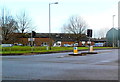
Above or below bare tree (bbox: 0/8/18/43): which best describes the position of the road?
below

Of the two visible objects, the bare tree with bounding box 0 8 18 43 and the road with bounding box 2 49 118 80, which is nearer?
the road with bounding box 2 49 118 80

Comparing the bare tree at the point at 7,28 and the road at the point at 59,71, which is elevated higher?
the bare tree at the point at 7,28

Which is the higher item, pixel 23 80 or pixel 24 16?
pixel 24 16

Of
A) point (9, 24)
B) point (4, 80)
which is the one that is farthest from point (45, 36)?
point (4, 80)

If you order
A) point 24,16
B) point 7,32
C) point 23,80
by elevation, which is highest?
point 24,16

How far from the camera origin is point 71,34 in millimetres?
83438

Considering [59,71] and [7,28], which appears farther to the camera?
[7,28]

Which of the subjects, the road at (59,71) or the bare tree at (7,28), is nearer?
the road at (59,71)

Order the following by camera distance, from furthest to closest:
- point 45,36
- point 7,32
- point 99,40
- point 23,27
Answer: point 99,40 → point 45,36 → point 23,27 → point 7,32

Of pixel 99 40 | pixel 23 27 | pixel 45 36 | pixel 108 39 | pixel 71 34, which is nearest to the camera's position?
pixel 23 27

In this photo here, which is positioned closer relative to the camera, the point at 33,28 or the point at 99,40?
the point at 33,28

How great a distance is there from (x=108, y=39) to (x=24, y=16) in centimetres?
4407

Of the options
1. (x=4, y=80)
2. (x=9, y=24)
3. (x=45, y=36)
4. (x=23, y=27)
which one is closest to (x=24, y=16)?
(x=23, y=27)

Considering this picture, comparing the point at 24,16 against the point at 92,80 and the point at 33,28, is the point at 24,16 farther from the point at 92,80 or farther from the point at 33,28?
the point at 92,80
